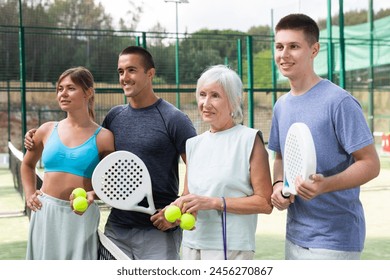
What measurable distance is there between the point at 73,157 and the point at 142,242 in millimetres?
410

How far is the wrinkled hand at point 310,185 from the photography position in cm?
160

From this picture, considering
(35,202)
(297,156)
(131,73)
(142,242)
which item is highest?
(131,73)

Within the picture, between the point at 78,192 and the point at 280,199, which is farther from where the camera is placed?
the point at 78,192

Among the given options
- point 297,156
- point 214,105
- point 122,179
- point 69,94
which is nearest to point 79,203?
point 122,179

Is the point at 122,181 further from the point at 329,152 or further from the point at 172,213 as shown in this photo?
the point at 329,152

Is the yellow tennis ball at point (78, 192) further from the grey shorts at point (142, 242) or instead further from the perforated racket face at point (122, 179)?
the grey shorts at point (142, 242)

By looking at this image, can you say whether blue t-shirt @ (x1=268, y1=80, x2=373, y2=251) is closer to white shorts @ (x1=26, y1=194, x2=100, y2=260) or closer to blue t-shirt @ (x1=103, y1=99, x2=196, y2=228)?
blue t-shirt @ (x1=103, y1=99, x2=196, y2=228)

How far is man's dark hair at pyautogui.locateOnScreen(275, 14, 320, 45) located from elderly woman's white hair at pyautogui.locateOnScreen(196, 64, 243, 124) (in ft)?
0.66

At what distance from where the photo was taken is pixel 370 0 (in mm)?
13492

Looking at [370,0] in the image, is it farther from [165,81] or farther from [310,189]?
[310,189]

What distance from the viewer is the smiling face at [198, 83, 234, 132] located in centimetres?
182

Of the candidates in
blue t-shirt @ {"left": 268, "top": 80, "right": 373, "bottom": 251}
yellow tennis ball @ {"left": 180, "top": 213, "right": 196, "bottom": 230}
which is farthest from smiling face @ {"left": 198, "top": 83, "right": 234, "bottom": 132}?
yellow tennis ball @ {"left": 180, "top": 213, "right": 196, "bottom": 230}

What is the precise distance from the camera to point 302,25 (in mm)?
1812
